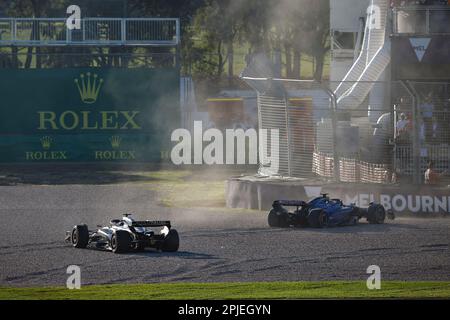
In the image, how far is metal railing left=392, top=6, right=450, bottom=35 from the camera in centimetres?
2321

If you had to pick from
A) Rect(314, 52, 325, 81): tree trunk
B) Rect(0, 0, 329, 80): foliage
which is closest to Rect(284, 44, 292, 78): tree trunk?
Rect(0, 0, 329, 80): foliage

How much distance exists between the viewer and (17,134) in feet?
112

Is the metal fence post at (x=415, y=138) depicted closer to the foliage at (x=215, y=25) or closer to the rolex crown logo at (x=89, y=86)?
the foliage at (x=215, y=25)

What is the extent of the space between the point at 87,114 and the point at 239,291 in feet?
73.7

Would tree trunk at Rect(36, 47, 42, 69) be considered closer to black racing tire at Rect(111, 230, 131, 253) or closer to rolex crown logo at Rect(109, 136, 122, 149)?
rolex crown logo at Rect(109, 136, 122, 149)

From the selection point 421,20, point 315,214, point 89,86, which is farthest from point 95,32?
point 315,214

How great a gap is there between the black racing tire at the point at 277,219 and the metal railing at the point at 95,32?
16870mm

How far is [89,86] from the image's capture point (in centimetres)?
3428

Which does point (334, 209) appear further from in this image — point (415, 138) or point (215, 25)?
point (215, 25)

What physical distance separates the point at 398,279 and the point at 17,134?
22631 millimetres

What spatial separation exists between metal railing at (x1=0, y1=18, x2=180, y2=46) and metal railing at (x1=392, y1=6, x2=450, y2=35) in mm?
11703

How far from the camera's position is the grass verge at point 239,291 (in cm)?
1184

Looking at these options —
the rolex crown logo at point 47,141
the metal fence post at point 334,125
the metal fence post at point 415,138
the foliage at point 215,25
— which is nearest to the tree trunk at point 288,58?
the foliage at point 215,25
